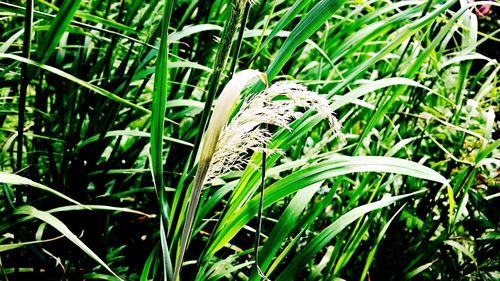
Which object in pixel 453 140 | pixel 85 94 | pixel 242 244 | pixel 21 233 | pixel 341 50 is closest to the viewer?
pixel 21 233

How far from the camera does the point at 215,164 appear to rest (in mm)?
501

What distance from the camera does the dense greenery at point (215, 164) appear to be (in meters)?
0.63

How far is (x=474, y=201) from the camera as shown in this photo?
1206 millimetres

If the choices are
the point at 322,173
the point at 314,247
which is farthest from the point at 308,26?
the point at 314,247

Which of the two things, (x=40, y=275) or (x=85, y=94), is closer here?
(x=40, y=275)

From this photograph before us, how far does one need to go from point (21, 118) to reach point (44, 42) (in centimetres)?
12

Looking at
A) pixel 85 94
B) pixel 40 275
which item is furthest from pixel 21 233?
pixel 85 94

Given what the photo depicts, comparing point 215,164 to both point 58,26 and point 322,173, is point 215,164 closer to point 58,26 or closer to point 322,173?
point 322,173

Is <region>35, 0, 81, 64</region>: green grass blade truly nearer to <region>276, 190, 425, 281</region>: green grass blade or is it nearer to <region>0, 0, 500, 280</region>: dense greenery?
<region>0, 0, 500, 280</region>: dense greenery

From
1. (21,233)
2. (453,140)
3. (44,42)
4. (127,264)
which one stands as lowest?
(127,264)

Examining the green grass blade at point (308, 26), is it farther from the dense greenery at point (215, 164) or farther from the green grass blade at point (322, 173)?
the green grass blade at point (322, 173)

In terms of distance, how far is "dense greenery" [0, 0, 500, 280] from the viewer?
63cm

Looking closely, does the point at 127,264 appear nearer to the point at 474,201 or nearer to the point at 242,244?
the point at 242,244

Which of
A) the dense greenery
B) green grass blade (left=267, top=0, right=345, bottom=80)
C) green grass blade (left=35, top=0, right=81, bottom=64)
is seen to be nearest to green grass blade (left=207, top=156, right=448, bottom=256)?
the dense greenery
